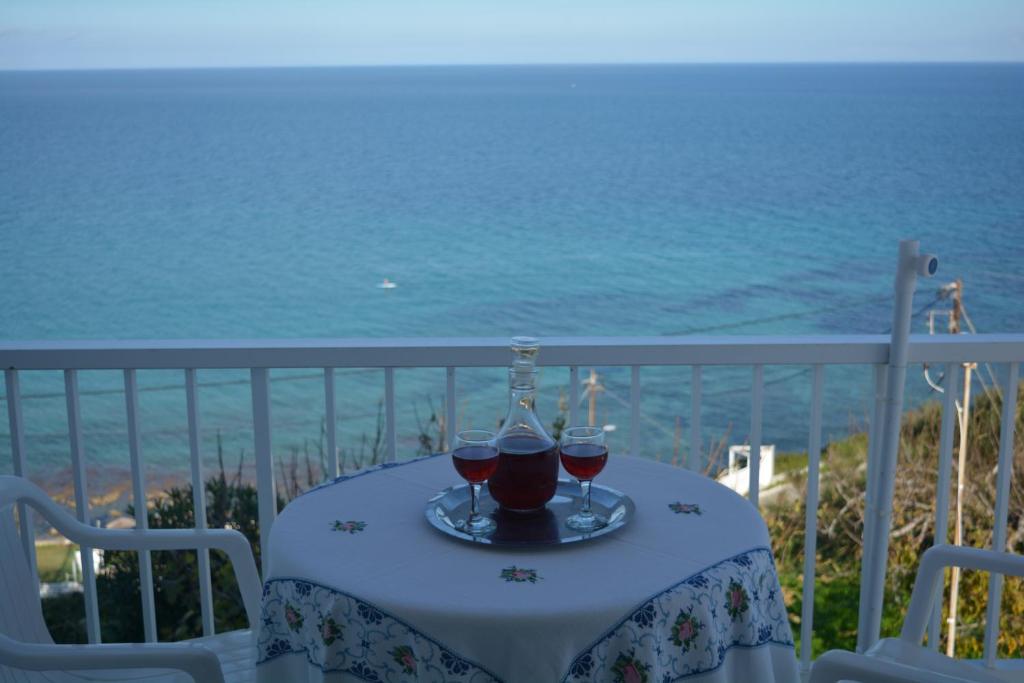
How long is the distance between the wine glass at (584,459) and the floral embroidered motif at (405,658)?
32cm

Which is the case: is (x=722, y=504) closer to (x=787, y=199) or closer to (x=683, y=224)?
(x=683, y=224)

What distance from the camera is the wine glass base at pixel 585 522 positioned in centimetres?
148

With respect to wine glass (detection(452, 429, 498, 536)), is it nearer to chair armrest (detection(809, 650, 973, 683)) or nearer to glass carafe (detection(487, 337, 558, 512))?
glass carafe (detection(487, 337, 558, 512))

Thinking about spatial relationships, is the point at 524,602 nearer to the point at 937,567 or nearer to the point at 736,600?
the point at 736,600

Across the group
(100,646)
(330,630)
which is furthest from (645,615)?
(100,646)

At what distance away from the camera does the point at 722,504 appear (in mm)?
1588

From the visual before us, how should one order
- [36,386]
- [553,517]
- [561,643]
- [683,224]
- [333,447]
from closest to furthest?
[561,643]
[553,517]
[333,447]
[36,386]
[683,224]

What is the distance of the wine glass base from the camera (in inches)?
58.2

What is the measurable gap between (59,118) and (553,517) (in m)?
37.2

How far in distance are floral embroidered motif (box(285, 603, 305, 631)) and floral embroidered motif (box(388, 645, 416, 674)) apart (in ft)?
0.53

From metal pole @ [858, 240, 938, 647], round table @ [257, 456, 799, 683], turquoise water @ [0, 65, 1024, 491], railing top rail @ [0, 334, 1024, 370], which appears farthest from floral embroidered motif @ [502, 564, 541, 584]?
turquoise water @ [0, 65, 1024, 491]

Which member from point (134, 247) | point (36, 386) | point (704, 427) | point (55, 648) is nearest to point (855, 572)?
point (704, 427)

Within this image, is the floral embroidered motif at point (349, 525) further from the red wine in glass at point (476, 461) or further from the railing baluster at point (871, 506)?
the railing baluster at point (871, 506)

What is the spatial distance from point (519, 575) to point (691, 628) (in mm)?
237
